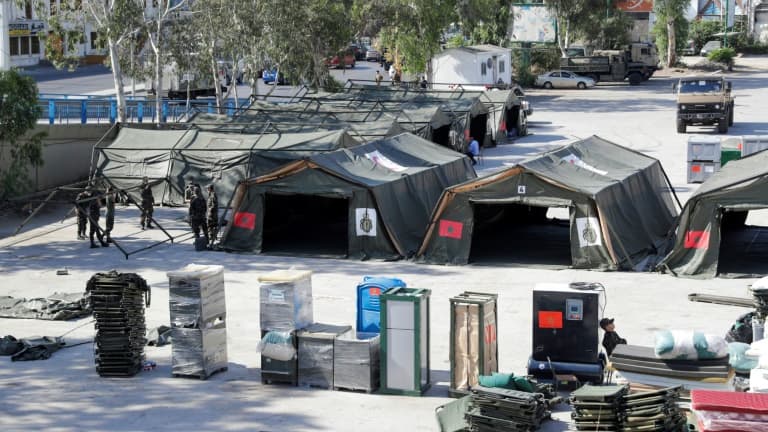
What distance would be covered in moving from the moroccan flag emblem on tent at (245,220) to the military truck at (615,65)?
Result: 48.4m

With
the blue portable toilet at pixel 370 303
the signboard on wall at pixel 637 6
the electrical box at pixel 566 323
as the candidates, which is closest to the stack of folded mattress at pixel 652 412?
the electrical box at pixel 566 323

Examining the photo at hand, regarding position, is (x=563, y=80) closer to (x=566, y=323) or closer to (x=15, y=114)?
(x=15, y=114)

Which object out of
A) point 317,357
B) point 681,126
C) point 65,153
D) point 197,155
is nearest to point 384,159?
point 197,155

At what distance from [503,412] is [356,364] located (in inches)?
98.6

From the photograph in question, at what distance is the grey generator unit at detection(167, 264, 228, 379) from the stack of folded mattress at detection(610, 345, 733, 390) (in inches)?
203

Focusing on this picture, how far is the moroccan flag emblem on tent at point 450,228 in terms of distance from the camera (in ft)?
70.0

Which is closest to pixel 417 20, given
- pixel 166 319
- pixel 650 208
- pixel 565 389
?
pixel 650 208

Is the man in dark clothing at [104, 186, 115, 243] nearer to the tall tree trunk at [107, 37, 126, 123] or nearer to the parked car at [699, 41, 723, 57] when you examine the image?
the tall tree trunk at [107, 37, 126, 123]

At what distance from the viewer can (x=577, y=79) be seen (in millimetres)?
66250

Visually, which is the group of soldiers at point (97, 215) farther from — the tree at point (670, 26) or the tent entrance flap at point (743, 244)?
the tree at point (670, 26)

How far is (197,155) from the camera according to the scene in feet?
95.1

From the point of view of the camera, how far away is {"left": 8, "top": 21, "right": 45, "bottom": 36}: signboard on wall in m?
68.4

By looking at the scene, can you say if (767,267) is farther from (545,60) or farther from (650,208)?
(545,60)

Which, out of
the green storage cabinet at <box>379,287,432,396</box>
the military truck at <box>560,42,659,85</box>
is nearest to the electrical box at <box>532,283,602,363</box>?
the green storage cabinet at <box>379,287,432,396</box>
